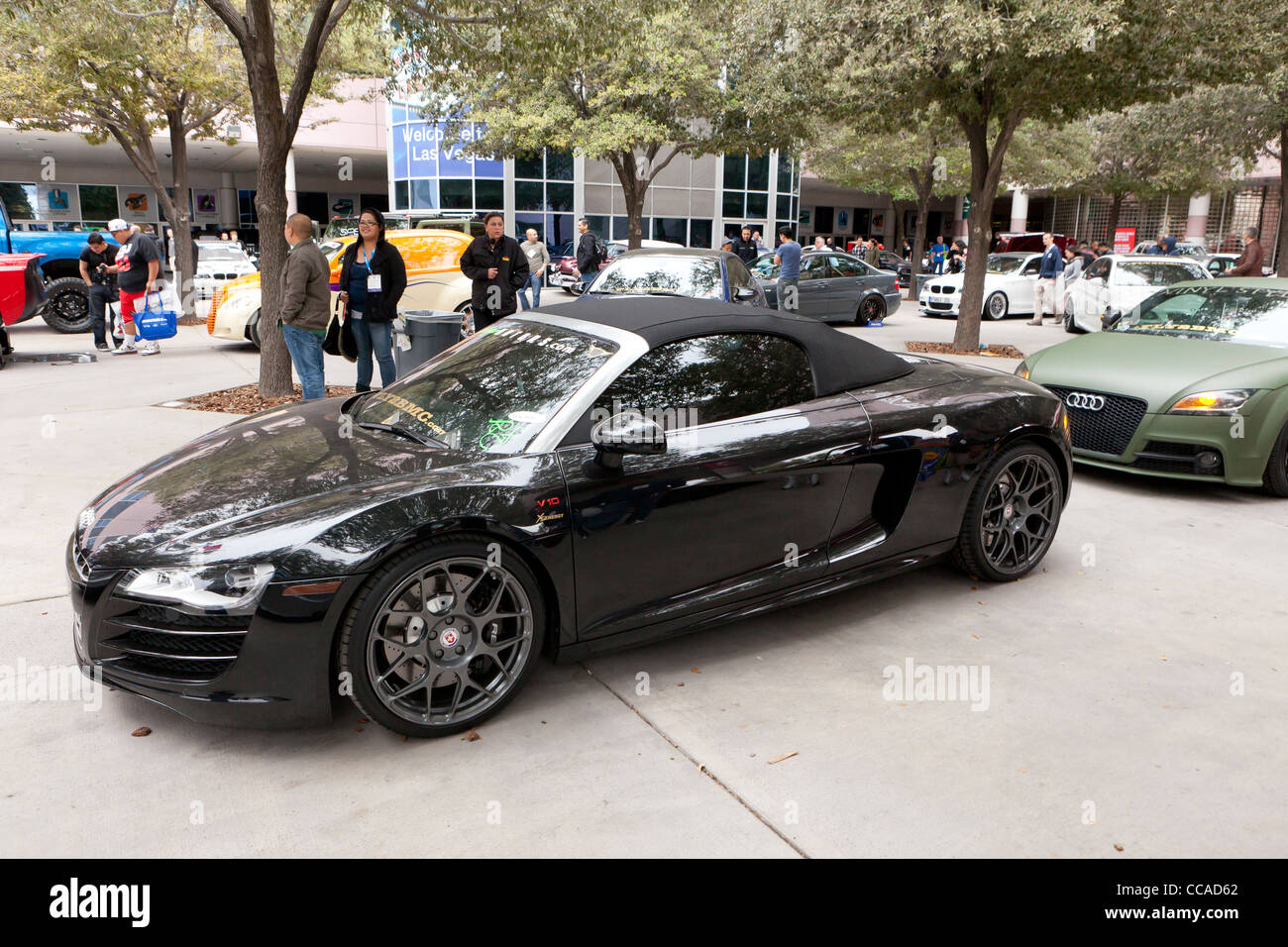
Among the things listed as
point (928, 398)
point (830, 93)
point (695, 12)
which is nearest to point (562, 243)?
point (695, 12)

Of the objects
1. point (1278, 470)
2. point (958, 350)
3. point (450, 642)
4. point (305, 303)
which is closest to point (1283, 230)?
point (958, 350)

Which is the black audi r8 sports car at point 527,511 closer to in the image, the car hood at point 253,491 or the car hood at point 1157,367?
the car hood at point 253,491

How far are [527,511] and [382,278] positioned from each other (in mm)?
5660

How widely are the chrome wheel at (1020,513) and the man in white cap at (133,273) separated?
1188cm

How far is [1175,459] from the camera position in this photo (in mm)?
6598

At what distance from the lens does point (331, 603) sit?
10.1 feet

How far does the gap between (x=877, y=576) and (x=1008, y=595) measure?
3.02 feet

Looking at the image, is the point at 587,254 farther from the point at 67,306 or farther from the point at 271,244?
the point at 271,244

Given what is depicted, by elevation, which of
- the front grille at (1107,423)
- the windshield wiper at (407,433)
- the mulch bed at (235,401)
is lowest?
the mulch bed at (235,401)

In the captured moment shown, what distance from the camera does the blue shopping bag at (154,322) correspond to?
13.4 metres

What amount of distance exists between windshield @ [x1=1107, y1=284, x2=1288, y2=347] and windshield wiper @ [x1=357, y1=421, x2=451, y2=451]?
634 cm

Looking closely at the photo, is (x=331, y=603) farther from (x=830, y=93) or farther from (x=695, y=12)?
(x=695, y=12)

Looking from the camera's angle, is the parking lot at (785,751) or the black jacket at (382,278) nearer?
the parking lot at (785,751)

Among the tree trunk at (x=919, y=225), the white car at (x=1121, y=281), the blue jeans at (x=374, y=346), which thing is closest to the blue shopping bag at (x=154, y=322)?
the blue jeans at (x=374, y=346)
